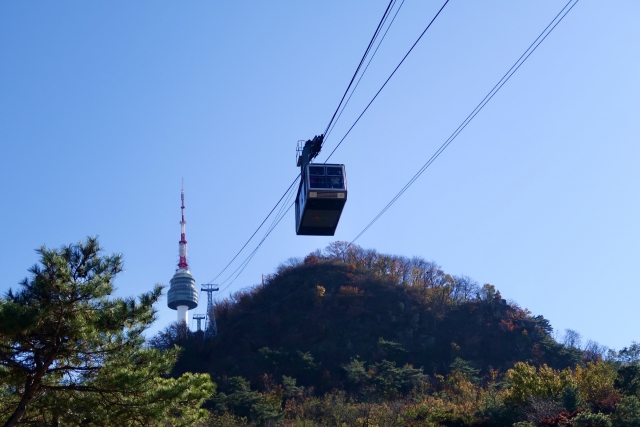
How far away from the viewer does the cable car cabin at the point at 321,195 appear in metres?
16.3

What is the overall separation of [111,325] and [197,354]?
2191 inches

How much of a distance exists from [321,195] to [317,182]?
312 mm

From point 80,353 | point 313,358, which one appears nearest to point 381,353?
point 313,358

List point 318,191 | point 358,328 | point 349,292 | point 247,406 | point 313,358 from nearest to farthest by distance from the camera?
1. point 318,191
2. point 247,406
3. point 313,358
4. point 358,328
5. point 349,292

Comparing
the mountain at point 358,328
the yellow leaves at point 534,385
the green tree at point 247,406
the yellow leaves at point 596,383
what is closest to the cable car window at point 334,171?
the yellow leaves at point 534,385

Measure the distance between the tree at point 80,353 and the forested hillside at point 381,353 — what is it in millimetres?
→ 21148

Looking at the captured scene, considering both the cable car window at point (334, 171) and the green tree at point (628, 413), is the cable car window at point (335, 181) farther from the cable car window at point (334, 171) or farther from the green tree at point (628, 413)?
the green tree at point (628, 413)

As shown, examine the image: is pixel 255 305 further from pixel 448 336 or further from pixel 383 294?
pixel 448 336

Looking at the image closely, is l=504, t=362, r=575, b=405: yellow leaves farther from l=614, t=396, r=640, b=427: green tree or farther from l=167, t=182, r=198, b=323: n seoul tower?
l=167, t=182, r=198, b=323: n seoul tower

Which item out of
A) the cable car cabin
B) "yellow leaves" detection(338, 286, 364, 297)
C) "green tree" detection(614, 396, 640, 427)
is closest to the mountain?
"yellow leaves" detection(338, 286, 364, 297)

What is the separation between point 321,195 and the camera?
16.4 metres

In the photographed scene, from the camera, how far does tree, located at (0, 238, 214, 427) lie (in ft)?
38.2

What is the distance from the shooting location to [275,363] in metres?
61.8

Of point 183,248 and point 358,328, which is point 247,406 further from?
point 183,248
